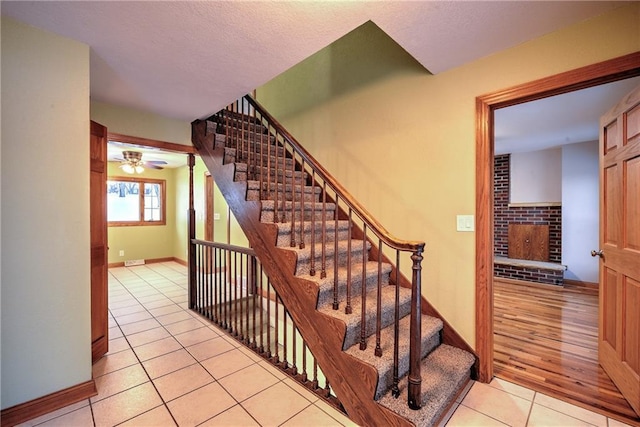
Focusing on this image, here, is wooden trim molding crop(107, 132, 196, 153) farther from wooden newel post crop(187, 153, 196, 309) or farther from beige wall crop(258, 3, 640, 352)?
beige wall crop(258, 3, 640, 352)

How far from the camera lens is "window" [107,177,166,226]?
6.26 m

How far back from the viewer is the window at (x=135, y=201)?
20.5 feet

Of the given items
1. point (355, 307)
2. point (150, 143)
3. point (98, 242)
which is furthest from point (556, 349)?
point (150, 143)

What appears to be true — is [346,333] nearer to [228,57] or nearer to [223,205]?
[228,57]

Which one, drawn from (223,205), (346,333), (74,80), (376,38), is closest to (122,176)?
(223,205)

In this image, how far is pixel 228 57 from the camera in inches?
78.9

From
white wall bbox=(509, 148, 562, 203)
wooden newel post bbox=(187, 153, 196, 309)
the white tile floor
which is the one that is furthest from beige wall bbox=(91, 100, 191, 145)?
white wall bbox=(509, 148, 562, 203)

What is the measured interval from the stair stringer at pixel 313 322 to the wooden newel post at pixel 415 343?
130 mm

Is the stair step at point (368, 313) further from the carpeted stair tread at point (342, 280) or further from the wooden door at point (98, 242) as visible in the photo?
the wooden door at point (98, 242)

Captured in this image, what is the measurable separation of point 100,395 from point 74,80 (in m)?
2.06

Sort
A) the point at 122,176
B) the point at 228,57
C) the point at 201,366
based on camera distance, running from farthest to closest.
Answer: the point at 122,176, the point at 201,366, the point at 228,57

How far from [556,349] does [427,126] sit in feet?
7.42

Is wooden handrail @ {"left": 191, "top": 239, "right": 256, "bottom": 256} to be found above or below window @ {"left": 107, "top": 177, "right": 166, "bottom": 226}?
below

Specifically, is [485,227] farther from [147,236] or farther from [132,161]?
[147,236]
